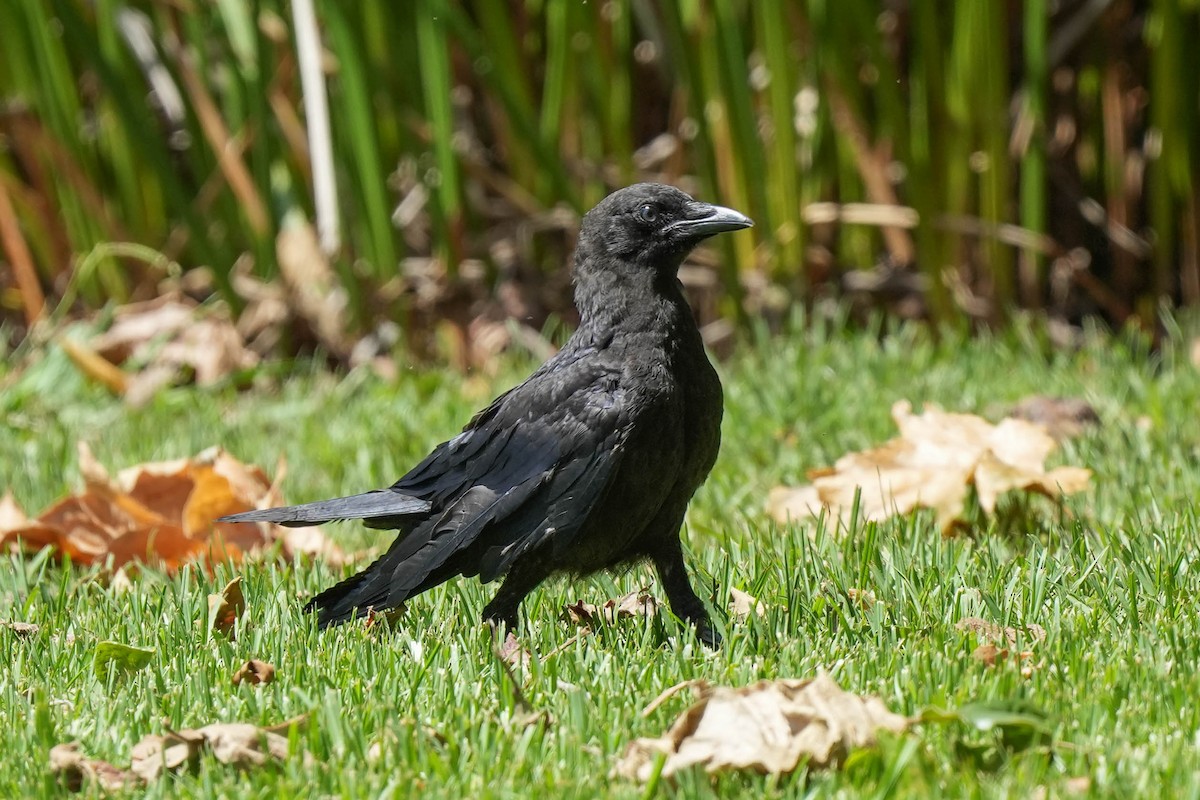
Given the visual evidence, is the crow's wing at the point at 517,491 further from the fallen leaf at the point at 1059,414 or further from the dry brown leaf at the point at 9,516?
the fallen leaf at the point at 1059,414

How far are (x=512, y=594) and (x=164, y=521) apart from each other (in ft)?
3.66

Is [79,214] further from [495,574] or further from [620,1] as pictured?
[495,574]

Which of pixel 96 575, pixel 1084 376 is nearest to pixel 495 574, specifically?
pixel 96 575

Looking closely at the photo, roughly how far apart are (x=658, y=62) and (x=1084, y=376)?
2.17m

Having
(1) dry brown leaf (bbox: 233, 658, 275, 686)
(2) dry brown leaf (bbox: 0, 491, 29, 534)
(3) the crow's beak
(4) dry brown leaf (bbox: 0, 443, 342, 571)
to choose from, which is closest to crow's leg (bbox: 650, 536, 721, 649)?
(3) the crow's beak

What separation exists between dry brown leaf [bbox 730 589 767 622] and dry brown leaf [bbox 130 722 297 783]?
36.4 inches

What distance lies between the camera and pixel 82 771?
2090 mm

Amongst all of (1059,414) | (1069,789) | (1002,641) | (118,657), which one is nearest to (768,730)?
(1069,789)

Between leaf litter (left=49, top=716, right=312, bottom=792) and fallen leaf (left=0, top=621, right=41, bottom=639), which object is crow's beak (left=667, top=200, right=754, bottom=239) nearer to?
leaf litter (left=49, top=716, right=312, bottom=792)

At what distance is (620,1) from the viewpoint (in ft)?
18.3

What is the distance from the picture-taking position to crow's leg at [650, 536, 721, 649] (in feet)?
8.91

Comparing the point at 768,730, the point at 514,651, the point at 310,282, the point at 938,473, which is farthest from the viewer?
the point at 310,282

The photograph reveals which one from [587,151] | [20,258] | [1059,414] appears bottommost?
[1059,414]

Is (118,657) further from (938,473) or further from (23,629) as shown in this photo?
(938,473)
